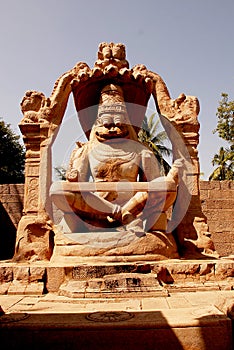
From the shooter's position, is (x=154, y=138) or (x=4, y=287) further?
(x=154, y=138)

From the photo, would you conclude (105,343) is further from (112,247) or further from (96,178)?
(96,178)

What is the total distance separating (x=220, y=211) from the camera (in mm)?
8984

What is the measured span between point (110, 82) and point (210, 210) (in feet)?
14.0

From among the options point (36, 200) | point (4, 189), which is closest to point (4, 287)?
point (36, 200)

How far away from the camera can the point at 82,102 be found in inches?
278

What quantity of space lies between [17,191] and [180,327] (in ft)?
23.7

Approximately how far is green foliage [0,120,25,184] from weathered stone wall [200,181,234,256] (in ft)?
41.7

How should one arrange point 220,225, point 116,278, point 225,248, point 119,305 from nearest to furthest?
point 119,305, point 116,278, point 225,248, point 220,225

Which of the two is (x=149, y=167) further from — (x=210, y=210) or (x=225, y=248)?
(x=225, y=248)

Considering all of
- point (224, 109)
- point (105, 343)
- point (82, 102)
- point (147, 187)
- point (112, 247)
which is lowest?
point (105, 343)

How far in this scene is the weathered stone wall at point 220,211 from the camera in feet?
29.0

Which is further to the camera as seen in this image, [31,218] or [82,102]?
[82,102]

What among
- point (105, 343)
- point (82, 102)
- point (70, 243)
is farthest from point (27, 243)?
point (105, 343)

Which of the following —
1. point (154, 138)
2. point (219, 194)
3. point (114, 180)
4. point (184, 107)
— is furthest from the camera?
point (154, 138)
